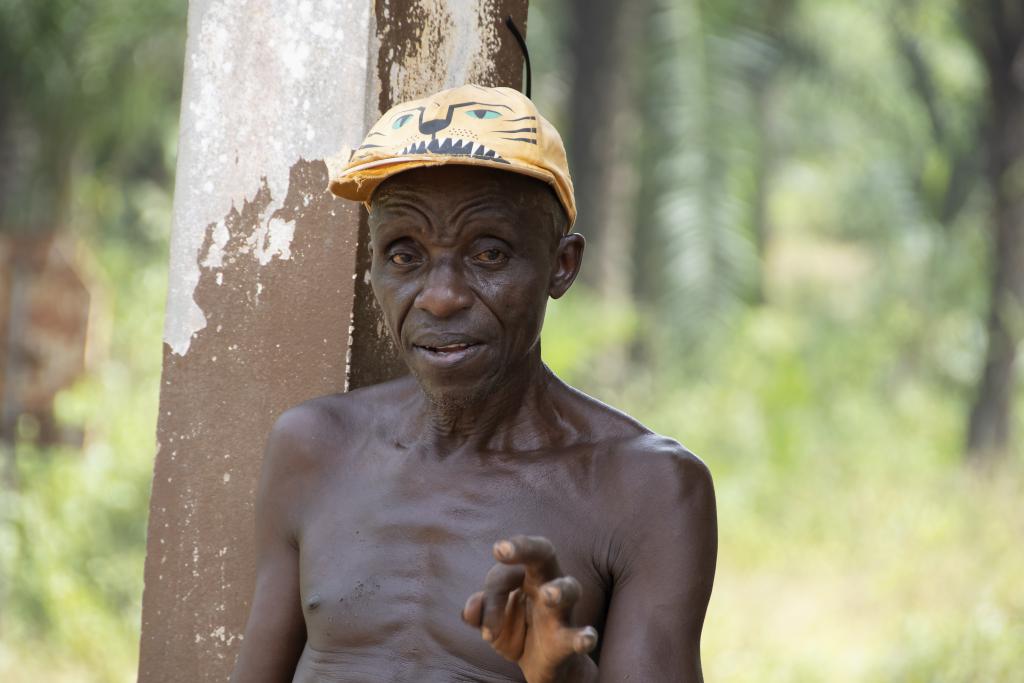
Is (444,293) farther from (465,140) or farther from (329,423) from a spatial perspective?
(329,423)

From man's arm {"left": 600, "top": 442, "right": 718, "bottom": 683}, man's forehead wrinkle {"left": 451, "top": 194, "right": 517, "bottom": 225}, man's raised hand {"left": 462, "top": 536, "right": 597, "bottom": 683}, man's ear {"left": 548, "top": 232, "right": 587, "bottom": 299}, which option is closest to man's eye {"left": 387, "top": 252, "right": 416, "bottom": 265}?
man's forehead wrinkle {"left": 451, "top": 194, "right": 517, "bottom": 225}

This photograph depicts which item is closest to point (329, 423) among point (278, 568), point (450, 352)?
point (278, 568)

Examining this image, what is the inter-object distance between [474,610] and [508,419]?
56cm

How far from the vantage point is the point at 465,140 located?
6.60 ft

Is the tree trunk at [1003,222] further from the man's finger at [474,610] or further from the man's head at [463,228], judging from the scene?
the man's finger at [474,610]

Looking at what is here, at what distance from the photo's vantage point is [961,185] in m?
11.9

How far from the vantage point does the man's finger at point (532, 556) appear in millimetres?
1600

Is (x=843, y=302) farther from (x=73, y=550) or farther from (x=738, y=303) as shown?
Answer: (x=73, y=550)

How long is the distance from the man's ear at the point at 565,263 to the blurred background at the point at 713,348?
13.5ft

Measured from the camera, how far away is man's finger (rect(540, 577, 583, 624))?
1607mm

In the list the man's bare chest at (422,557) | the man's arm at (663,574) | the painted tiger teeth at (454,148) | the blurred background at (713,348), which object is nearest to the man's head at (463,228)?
the painted tiger teeth at (454,148)

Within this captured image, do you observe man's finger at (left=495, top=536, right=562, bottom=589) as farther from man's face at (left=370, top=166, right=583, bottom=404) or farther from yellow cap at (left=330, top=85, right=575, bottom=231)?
yellow cap at (left=330, top=85, right=575, bottom=231)

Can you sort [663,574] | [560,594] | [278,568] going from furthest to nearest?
[278,568] → [663,574] → [560,594]

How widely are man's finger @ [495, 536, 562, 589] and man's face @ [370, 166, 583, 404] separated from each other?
49cm
